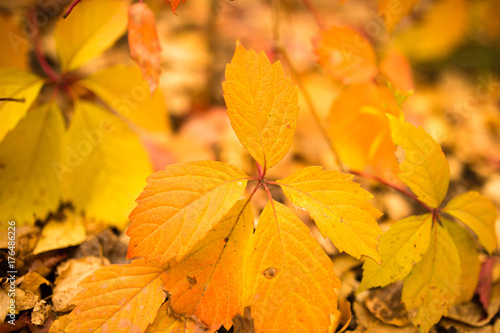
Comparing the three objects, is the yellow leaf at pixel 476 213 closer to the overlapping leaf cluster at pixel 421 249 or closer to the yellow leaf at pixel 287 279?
the overlapping leaf cluster at pixel 421 249

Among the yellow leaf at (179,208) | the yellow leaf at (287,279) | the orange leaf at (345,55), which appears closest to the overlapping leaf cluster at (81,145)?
the yellow leaf at (179,208)

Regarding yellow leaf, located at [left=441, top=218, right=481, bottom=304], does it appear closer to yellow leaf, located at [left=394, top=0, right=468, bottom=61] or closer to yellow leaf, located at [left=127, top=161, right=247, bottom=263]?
yellow leaf, located at [left=127, top=161, right=247, bottom=263]

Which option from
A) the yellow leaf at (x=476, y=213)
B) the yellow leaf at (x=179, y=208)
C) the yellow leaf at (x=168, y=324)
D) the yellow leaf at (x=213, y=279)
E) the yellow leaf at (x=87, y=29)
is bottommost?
the yellow leaf at (x=476, y=213)

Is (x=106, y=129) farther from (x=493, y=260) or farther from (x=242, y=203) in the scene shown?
(x=493, y=260)

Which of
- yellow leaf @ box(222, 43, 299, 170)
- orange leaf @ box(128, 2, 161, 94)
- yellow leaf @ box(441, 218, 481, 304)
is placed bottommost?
yellow leaf @ box(441, 218, 481, 304)

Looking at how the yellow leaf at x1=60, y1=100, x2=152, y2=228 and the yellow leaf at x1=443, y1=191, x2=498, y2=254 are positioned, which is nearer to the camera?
the yellow leaf at x1=443, y1=191, x2=498, y2=254

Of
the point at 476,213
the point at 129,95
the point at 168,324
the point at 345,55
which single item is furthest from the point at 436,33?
the point at 168,324

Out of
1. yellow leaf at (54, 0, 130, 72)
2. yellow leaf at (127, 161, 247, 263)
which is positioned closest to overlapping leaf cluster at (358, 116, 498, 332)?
yellow leaf at (127, 161, 247, 263)

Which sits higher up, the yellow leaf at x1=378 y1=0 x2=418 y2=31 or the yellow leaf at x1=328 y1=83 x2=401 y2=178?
the yellow leaf at x1=378 y1=0 x2=418 y2=31

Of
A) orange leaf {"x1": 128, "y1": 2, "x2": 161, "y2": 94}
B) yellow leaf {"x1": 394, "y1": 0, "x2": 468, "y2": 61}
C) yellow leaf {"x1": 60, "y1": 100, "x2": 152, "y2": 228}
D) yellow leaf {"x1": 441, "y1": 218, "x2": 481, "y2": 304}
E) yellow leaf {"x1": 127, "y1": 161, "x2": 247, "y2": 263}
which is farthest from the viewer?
yellow leaf {"x1": 394, "y1": 0, "x2": 468, "y2": 61}
